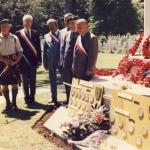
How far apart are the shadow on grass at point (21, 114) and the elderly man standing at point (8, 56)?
0.41m

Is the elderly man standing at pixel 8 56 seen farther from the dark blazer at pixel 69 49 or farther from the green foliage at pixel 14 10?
the green foliage at pixel 14 10

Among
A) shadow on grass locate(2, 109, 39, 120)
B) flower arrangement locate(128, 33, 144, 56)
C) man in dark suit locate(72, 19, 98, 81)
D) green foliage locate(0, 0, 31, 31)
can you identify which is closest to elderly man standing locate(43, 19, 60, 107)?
shadow on grass locate(2, 109, 39, 120)

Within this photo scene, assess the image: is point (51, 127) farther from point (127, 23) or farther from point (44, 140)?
point (127, 23)

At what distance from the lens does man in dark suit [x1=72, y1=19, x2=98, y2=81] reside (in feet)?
29.7

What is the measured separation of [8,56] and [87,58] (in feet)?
6.65

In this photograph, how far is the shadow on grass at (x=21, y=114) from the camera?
32.3 feet

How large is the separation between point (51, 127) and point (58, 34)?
2570 millimetres

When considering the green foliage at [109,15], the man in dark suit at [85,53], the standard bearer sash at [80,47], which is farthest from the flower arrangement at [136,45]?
the green foliage at [109,15]

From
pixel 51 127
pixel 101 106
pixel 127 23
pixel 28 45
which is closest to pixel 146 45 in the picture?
pixel 101 106

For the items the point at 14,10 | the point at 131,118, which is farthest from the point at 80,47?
the point at 14,10

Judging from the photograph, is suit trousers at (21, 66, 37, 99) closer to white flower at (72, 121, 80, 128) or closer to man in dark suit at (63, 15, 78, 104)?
man in dark suit at (63, 15, 78, 104)

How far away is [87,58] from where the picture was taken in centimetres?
920

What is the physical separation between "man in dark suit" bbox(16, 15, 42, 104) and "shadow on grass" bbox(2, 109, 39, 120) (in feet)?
2.78

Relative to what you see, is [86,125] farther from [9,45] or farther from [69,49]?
[9,45]
